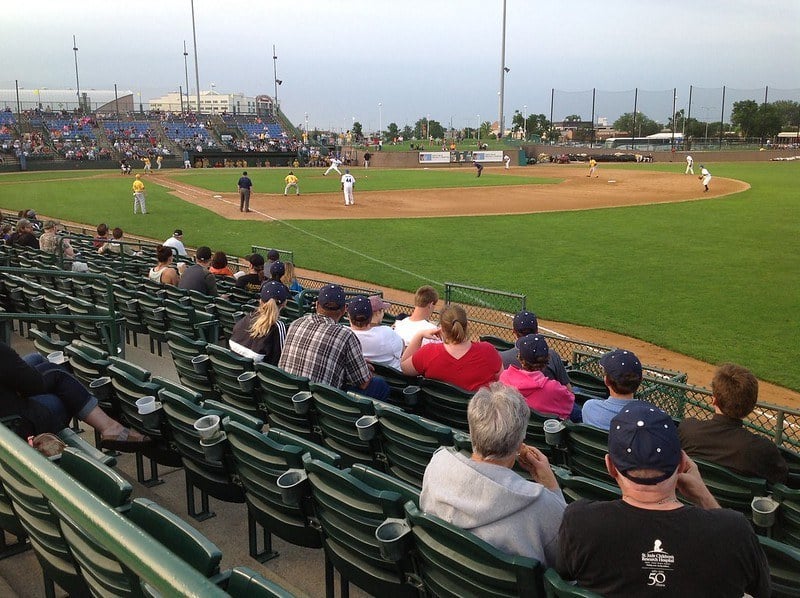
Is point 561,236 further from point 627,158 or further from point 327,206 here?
point 627,158

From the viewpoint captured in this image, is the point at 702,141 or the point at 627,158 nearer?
the point at 627,158

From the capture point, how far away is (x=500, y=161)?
6594 centimetres

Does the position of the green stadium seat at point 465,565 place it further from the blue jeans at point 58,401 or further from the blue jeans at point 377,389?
the blue jeans at point 377,389

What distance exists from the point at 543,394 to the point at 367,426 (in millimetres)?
1564

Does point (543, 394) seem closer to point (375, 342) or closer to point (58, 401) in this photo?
point (375, 342)

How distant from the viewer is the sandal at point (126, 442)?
4570 mm

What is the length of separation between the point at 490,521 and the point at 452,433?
1233mm

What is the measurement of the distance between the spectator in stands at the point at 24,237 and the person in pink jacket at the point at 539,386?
11816 mm

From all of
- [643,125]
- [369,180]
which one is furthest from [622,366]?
[643,125]

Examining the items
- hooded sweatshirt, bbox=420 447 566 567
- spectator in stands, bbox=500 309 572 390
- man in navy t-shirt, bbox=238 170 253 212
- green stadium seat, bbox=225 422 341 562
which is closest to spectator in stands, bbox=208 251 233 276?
spectator in stands, bbox=500 309 572 390

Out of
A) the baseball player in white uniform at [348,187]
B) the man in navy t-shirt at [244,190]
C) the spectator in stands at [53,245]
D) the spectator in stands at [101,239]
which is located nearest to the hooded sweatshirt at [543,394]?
the spectator in stands at [53,245]

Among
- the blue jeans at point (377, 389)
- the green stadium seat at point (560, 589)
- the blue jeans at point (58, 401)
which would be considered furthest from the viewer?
the blue jeans at point (377, 389)

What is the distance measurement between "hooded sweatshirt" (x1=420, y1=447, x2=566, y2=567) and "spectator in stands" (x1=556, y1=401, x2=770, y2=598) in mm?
151

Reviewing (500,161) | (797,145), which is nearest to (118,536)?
(500,161)
